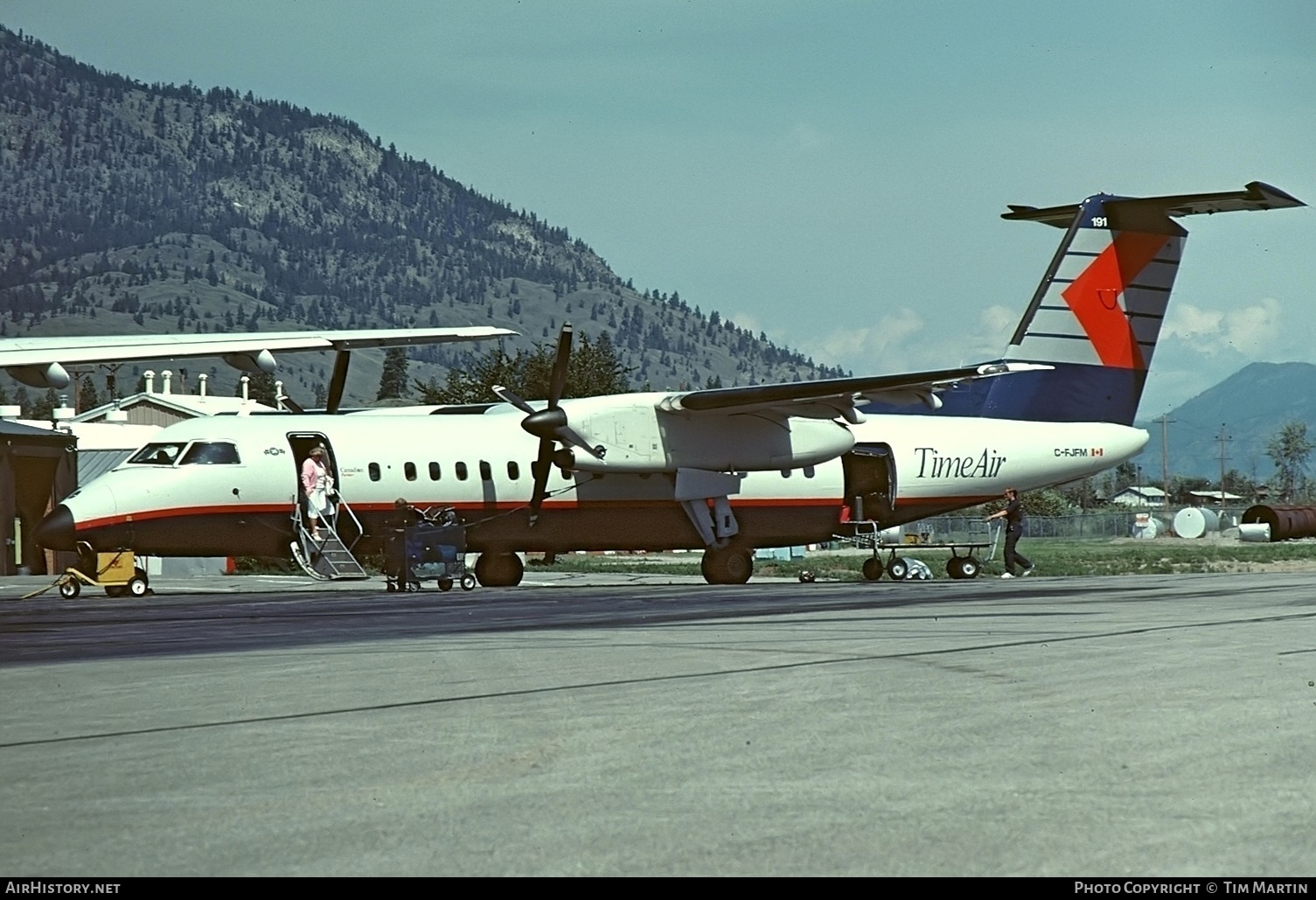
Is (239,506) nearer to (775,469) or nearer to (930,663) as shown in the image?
(775,469)

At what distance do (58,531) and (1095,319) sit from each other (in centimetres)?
2031

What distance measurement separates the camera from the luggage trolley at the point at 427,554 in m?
28.2

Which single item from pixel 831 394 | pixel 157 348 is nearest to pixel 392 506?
pixel 831 394

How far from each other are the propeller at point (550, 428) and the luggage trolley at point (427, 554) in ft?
5.27

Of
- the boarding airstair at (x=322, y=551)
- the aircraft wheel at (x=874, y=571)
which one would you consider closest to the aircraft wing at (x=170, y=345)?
the boarding airstair at (x=322, y=551)

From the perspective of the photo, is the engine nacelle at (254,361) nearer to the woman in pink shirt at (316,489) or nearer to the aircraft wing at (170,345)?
the aircraft wing at (170,345)

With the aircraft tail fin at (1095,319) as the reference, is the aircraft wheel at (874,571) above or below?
below

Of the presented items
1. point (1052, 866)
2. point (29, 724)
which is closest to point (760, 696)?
point (29, 724)

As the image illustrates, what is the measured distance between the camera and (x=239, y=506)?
1104 inches

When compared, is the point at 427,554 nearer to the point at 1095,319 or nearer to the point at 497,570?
the point at 497,570

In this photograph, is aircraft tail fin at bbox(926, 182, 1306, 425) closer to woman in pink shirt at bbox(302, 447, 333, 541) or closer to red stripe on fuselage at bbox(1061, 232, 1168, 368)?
red stripe on fuselage at bbox(1061, 232, 1168, 368)

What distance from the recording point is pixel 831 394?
28406 mm

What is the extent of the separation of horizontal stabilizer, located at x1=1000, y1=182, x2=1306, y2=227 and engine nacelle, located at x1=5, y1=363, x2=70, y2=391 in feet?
73.7
